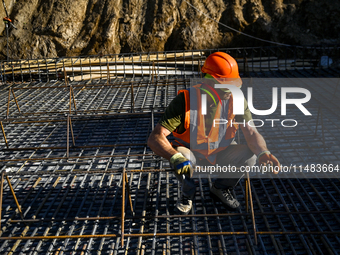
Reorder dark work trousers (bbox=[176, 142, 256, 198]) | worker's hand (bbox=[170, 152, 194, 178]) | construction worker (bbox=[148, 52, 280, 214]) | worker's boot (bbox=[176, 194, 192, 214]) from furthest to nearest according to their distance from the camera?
worker's boot (bbox=[176, 194, 192, 214]) < dark work trousers (bbox=[176, 142, 256, 198]) < construction worker (bbox=[148, 52, 280, 214]) < worker's hand (bbox=[170, 152, 194, 178])

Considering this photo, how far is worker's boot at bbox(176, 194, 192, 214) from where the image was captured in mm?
3365

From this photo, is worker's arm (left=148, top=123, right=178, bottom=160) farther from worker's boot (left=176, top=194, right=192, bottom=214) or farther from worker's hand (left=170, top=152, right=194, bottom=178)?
worker's boot (left=176, top=194, right=192, bottom=214)

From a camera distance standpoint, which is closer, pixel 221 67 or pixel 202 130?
pixel 221 67

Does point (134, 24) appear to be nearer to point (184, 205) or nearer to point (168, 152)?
point (184, 205)

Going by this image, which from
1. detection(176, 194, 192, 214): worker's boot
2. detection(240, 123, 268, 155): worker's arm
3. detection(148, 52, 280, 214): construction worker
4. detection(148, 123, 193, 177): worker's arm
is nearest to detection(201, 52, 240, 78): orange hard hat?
detection(148, 52, 280, 214): construction worker

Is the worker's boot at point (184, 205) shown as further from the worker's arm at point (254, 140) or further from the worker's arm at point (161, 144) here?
the worker's arm at point (254, 140)

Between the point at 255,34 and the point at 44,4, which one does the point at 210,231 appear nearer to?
the point at 255,34

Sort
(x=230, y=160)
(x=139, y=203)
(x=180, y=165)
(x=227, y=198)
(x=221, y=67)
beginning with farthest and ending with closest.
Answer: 1. (x=139, y=203)
2. (x=227, y=198)
3. (x=230, y=160)
4. (x=221, y=67)
5. (x=180, y=165)

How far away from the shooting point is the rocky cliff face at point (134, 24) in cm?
1405

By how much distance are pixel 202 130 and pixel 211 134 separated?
115 millimetres

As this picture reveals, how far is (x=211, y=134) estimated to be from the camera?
3.27 meters

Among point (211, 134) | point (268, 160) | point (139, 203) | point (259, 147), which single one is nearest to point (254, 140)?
point (259, 147)

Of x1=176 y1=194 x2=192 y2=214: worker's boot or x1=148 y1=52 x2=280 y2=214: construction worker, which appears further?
x1=176 y1=194 x2=192 y2=214: worker's boot

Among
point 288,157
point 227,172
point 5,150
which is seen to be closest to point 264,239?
point 227,172
